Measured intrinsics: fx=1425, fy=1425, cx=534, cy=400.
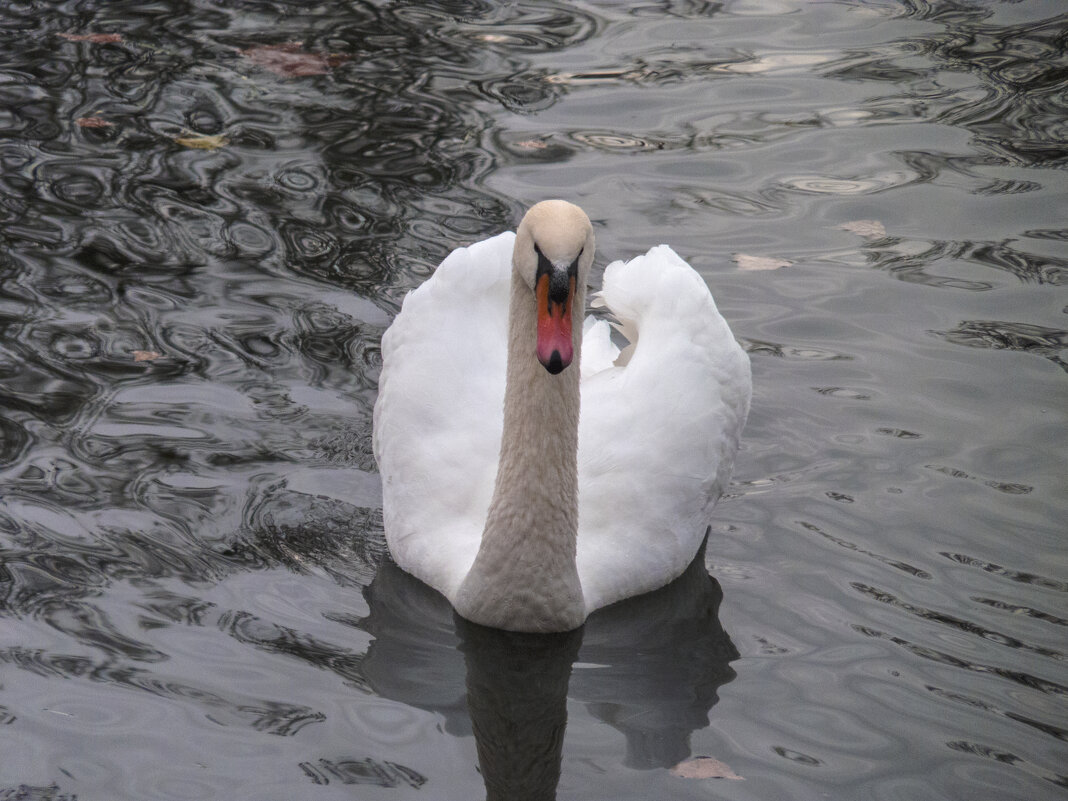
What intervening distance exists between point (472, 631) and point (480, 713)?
0.45 meters

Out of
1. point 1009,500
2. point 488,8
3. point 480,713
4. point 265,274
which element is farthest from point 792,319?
point 488,8

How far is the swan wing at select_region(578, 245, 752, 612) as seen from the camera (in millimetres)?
5781

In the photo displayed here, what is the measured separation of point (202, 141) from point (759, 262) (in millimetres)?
4028

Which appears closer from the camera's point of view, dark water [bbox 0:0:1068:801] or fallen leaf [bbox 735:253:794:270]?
dark water [bbox 0:0:1068:801]

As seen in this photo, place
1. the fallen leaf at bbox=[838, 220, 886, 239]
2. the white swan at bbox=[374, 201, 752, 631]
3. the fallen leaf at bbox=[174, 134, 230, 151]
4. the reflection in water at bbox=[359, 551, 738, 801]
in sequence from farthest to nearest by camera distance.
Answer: the fallen leaf at bbox=[174, 134, 230, 151] → the fallen leaf at bbox=[838, 220, 886, 239] → the white swan at bbox=[374, 201, 752, 631] → the reflection in water at bbox=[359, 551, 738, 801]

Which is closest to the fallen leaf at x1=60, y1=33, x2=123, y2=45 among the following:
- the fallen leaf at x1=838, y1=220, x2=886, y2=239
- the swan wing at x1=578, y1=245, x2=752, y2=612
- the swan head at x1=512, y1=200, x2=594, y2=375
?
the fallen leaf at x1=838, y1=220, x2=886, y2=239

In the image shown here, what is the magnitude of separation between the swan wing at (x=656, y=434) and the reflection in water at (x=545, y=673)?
19 cm

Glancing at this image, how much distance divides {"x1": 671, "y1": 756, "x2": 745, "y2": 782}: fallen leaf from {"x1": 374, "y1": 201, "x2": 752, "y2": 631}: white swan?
826 mm

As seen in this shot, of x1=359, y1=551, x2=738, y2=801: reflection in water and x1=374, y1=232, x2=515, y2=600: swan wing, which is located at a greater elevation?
x1=374, y1=232, x2=515, y2=600: swan wing

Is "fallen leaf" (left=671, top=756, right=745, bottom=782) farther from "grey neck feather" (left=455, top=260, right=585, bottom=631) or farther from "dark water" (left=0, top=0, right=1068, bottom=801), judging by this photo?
"grey neck feather" (left=455, top=260, right=585, bottom=631)

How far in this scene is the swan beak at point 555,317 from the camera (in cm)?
475

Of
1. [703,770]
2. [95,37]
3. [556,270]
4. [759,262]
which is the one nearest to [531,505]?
[556,270]

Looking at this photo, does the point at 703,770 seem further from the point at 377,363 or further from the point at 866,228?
the point at 866,228

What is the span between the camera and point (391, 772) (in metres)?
4.75
